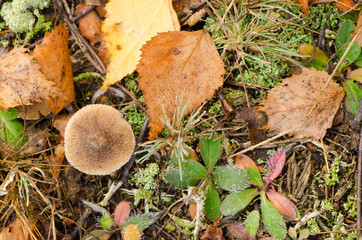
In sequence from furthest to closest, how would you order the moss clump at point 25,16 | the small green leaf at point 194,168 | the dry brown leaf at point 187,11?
1. the moss clump at point 25,16
2. the dry brown leaf at point 187,11
3. the small green leaf at point 194,168

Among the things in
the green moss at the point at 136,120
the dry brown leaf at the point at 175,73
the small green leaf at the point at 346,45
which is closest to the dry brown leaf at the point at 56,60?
the green moss at the point at 136,120

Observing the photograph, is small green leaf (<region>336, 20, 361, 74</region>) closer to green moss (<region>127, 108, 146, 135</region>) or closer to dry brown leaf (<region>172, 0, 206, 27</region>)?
dry brown leaf (<region>172, 0, 206, 27</region>)

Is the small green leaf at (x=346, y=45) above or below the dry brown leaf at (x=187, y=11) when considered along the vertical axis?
below

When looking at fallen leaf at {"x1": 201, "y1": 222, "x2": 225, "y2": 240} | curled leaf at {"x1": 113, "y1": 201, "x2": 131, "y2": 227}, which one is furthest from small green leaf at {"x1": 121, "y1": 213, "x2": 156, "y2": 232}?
fallen leaf at {"x1": 201, "y1": 222, "x2": 225, "y2": 240}

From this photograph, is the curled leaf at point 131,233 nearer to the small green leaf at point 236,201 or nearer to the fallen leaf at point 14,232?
the small green leaf at point 236,201

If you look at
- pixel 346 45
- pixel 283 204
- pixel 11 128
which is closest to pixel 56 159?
pixel 11 128

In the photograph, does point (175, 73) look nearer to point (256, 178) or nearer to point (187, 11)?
point (187, 11)
